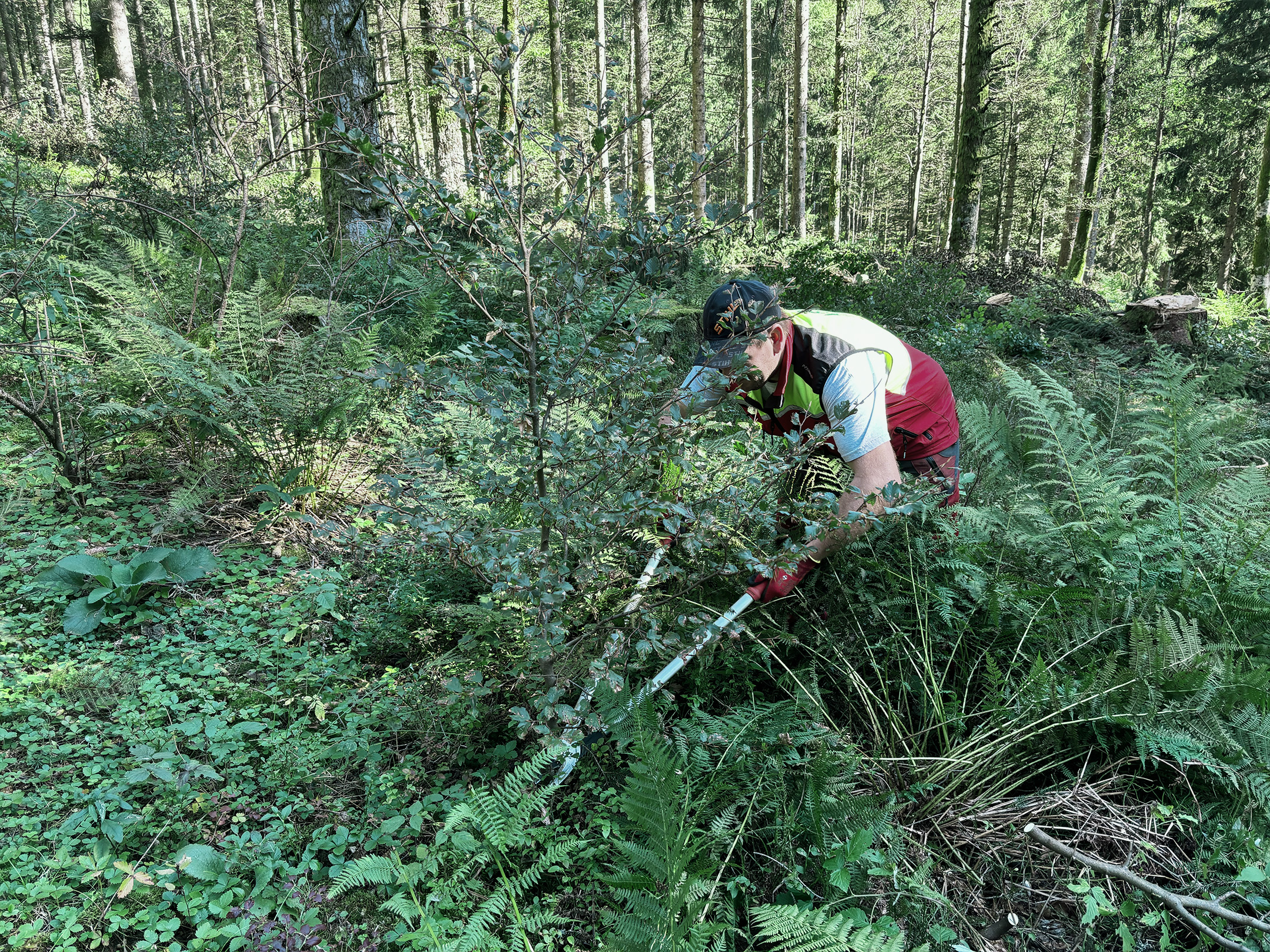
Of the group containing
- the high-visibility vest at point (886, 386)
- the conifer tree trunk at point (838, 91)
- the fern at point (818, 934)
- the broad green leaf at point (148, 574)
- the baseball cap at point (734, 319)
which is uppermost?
the conifer tree trunk at point (838, 91)

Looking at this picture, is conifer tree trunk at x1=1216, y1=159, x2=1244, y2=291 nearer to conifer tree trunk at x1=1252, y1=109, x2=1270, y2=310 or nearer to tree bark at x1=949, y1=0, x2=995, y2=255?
conifer tree trunk at x1=1252, y1=109, x2=1270, y2=310

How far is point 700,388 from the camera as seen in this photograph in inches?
83.4

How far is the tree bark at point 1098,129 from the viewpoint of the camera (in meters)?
15.3

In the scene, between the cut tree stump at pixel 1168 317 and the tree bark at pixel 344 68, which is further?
the cut tree stump at pixel 1168 317

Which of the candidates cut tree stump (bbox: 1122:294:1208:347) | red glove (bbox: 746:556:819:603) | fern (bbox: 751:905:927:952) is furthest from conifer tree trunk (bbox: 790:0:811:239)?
fern (bbox: 751:905:927:952)

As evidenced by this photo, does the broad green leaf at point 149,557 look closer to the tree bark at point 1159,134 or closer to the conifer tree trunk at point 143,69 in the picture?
the conifer tree trunk at point 143,69

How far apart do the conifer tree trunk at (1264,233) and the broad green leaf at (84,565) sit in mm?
14322

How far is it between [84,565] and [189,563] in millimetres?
394

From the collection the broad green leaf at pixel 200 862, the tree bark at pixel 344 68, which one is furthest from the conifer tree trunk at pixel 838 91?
the broad green leaf at pixel 200 862

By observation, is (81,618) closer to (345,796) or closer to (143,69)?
(345,796)

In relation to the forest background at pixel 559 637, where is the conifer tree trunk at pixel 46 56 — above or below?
above

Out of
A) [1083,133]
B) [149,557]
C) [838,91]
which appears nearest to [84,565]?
[149,557]

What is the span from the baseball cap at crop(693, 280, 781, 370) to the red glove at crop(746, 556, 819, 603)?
866mm

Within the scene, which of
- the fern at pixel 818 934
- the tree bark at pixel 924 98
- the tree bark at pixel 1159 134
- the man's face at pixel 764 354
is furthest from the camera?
the tree bark at pixel 924 98
